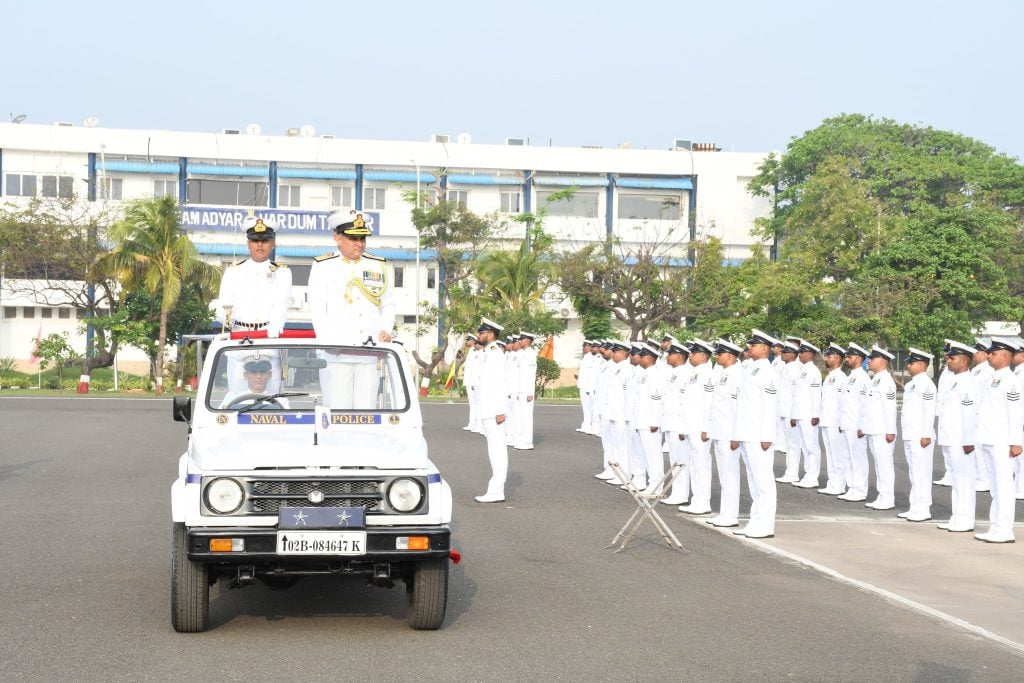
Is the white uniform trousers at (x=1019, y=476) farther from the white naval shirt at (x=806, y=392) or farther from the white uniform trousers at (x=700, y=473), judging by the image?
the white uniform trousers at (x=700, y=473)

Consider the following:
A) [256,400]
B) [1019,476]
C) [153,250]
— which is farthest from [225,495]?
[153,250]

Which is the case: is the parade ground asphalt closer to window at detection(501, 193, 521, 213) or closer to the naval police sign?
the naval police sign

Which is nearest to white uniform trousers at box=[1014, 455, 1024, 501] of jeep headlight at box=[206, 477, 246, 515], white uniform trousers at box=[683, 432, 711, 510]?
white uniform trousers at box=[683, 432, 711, 510]

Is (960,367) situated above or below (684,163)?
below

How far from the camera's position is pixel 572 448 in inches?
911

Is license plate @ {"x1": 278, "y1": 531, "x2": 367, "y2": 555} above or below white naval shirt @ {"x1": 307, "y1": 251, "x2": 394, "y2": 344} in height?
below

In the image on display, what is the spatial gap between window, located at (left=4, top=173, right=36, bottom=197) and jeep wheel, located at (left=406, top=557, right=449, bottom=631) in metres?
49.8

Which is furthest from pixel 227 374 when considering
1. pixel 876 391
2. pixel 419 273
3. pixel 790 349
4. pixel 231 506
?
pixel 419 273

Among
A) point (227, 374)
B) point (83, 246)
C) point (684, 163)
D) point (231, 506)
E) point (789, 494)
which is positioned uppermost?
point (684, 163)

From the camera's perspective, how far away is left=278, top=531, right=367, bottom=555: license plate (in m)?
7.39

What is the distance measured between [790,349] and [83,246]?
31.9 meters

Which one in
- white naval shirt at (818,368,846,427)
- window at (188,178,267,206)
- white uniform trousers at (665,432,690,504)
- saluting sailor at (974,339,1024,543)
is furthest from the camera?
window at (188,178,267,206)

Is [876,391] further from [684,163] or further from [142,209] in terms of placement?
[684,163]

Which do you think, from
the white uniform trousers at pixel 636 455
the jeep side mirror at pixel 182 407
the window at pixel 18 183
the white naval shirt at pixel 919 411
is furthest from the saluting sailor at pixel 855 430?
the window at pixel 18 183
